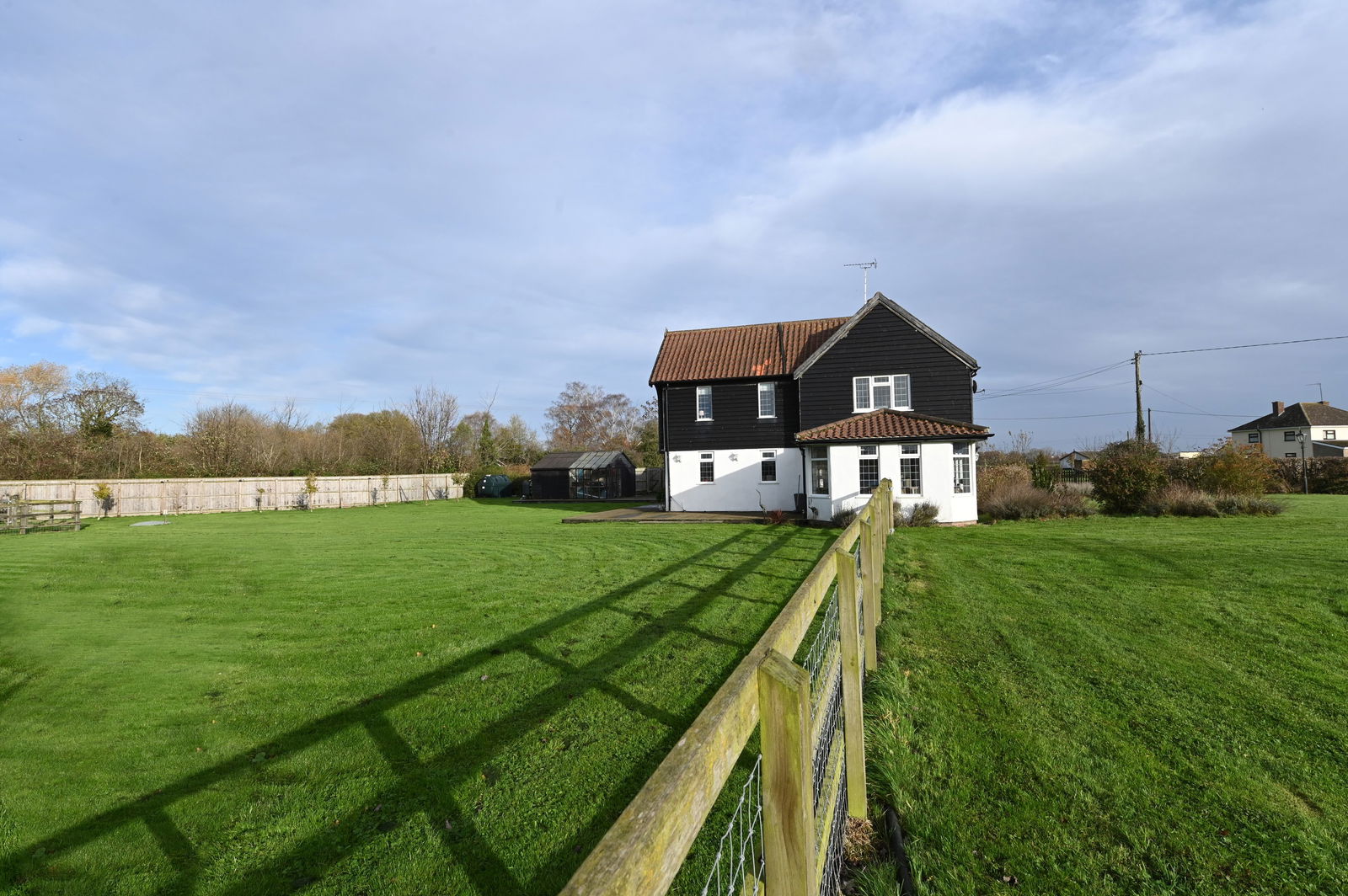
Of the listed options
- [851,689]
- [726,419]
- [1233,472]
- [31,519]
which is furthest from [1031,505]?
[31,519]

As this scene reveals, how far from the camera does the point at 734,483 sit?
85.3 feet

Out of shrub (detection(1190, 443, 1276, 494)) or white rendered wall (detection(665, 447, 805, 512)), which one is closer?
shrub (detection(1190, 443, 1276, 494))

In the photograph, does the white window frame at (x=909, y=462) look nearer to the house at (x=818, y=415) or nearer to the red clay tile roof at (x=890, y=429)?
the house at (x=818, y=415)

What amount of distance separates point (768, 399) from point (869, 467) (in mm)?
6757

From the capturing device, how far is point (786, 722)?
1.69 metres

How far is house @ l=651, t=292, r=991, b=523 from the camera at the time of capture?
65.0 feet

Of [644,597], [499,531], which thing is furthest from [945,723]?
[499,531]

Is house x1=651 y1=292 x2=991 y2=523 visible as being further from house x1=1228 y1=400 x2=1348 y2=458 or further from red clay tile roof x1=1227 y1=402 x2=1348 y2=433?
red clay tile roof x1=1227 y1=402 x2=1348 y2=433

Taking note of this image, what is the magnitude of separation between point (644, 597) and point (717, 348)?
1995 centimetres

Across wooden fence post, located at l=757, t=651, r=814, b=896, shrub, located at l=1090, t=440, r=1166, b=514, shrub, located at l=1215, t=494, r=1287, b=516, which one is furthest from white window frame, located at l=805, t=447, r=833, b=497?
wooden fence post, located at l=757, t=651, r=814, b=896

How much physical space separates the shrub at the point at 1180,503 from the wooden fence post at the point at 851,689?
66.6 feet

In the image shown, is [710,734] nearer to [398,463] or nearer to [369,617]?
[369,617]

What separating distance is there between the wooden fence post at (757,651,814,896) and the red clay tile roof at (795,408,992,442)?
1909cm

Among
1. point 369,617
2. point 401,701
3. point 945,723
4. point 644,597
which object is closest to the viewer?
point 945,723
